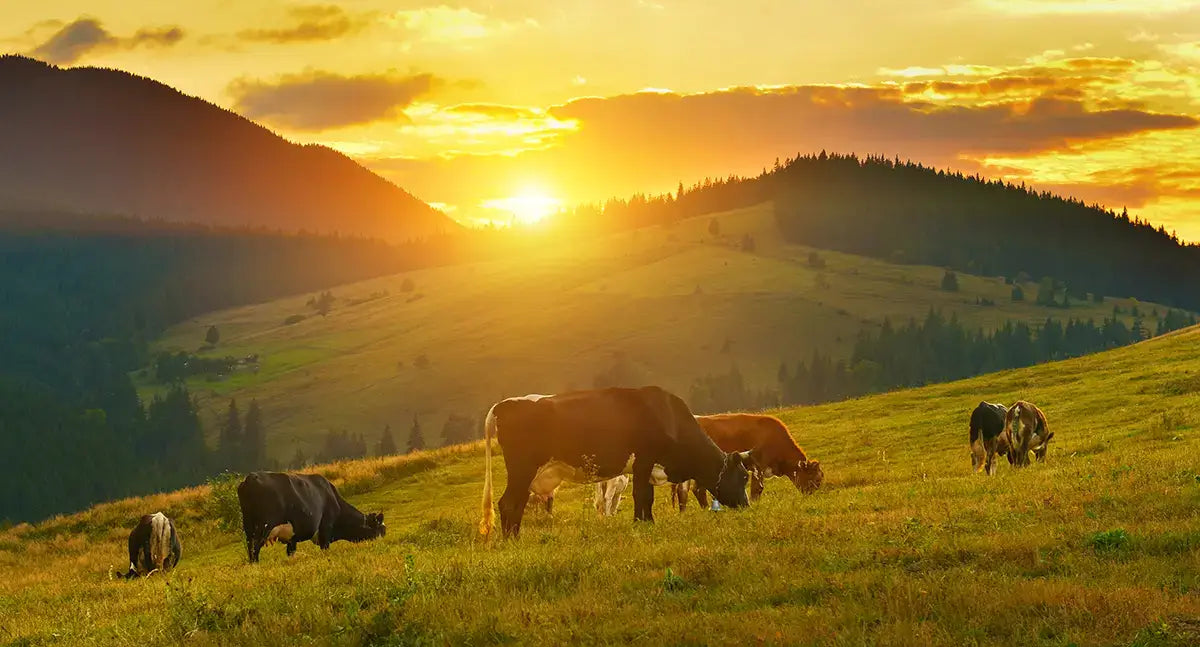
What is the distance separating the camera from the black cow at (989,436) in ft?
95.8

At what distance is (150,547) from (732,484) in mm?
13810

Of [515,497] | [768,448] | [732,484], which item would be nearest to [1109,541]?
[732,484]

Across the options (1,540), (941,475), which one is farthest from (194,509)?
(941,475)

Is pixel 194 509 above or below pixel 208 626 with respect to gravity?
below

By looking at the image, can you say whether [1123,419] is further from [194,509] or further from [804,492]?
[194,509]

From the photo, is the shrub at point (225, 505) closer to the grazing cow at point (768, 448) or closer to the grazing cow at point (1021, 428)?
the grazing cow at point (768, 448)

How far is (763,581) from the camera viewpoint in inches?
504

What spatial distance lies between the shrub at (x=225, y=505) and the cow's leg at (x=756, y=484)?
18712 mm

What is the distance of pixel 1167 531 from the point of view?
14438mm

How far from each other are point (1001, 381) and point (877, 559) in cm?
4621

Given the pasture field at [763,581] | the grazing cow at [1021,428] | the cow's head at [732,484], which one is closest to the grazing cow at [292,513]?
the pasture field at [763,581]

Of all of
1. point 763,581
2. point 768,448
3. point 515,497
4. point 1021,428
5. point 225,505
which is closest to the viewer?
point 763,581

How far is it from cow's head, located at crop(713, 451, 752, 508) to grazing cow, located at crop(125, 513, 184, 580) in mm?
13049

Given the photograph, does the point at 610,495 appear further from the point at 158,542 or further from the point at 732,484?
the point at 158,542
